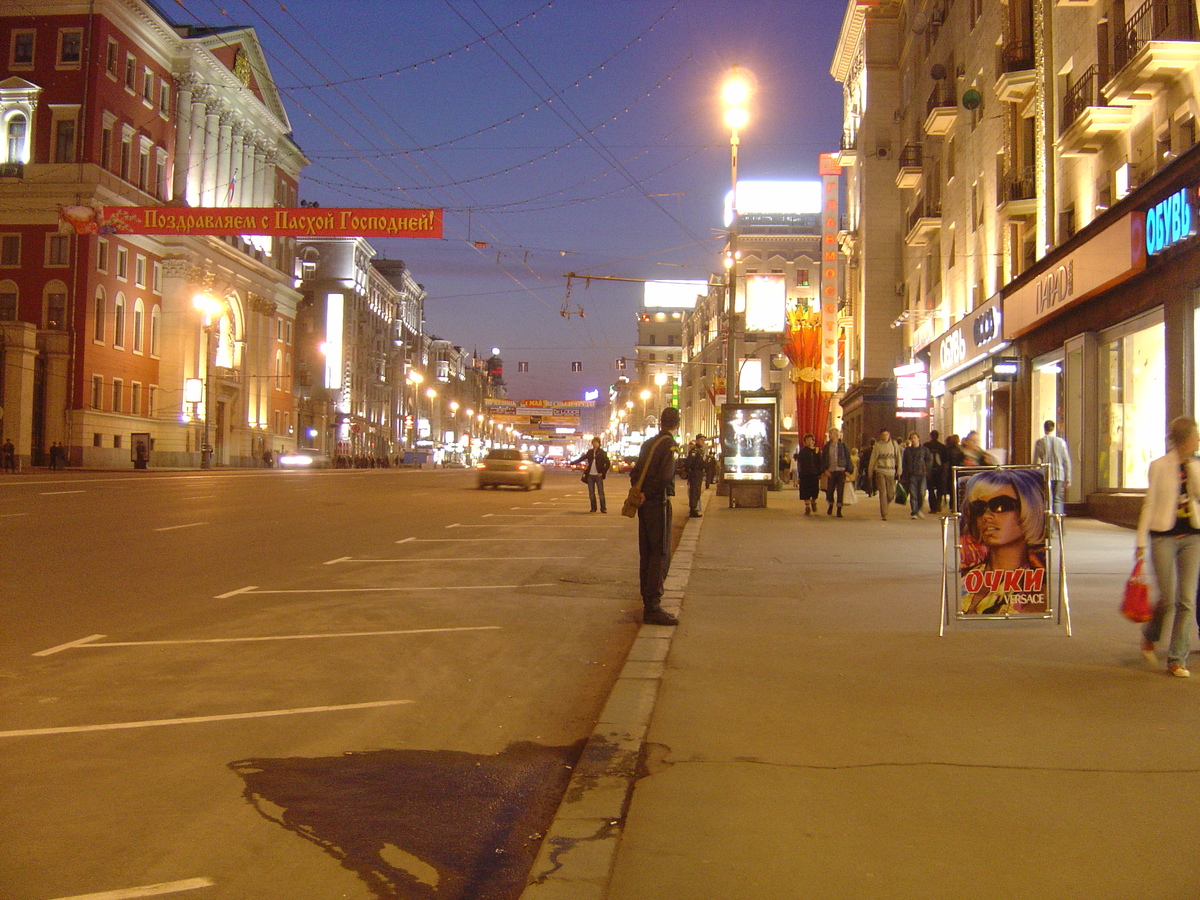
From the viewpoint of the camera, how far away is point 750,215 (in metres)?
94.2

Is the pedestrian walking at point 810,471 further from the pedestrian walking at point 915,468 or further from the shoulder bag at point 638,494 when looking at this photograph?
the shoulder bag at point 638,494

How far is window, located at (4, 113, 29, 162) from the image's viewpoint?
55594 mm

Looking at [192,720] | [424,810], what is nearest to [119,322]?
[192,720]

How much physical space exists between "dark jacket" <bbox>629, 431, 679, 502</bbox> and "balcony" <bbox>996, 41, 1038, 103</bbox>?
19.5m

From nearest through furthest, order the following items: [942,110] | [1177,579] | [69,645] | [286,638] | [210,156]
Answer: [1177,579] < [69,645] < [286,638] < [942,110] < [210,156]

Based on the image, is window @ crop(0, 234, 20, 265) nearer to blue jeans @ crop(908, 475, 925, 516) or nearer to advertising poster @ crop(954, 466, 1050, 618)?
blue jeans @ crop(908, 475, 925, 516)

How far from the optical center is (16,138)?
55.9m

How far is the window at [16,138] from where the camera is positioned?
55.6m

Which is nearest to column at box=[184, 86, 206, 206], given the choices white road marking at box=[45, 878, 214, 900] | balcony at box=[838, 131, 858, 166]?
balcony at box=[838, 131, 858, 166]

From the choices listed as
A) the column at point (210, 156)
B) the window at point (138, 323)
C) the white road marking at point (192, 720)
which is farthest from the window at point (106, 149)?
the white road marking at point (192, 720)

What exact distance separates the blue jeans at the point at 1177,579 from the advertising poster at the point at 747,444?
19.6 metres

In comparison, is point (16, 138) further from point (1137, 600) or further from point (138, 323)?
point (1137, 600)

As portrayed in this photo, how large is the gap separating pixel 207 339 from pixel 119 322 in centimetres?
904

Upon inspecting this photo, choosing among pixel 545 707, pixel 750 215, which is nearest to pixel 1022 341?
pixel 545 707
